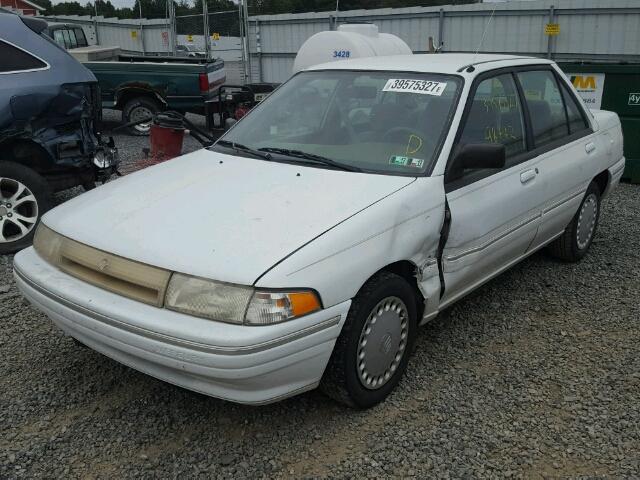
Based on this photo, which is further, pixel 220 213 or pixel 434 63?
pixel 434 63

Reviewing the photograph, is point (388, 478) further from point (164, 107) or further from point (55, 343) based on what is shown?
point (164, 107)

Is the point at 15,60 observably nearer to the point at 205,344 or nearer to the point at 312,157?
the point at 312,157

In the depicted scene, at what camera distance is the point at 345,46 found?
8.52m

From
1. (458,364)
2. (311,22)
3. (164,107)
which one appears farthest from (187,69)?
(458,364)

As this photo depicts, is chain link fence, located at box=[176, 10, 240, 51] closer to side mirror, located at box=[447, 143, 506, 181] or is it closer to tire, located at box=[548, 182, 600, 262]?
tire, located at box=[548, 182, 600, 262]

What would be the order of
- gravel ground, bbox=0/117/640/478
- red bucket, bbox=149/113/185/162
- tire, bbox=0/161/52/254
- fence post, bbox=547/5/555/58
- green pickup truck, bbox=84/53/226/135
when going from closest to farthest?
gravel ground, bbox=0/117/640/478 < tire, bbox=0/161/52/254 < red bucket, bbox=149/113/185/162 < green pickup truck, bbox=84/53/226/135 < fence post, bbox=547/5/555/58

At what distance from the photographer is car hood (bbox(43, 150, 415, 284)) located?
8.66 feet

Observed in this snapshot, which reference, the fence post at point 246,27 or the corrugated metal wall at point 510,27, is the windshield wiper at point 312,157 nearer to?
the corrugated metal wall at point 510,27

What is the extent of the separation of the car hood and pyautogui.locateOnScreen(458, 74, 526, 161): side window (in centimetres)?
70

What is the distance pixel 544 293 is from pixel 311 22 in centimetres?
1155

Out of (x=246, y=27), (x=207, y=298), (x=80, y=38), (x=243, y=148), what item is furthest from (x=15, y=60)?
(x=80, y=38)

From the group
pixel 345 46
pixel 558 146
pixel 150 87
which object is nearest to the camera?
pixel 558 146

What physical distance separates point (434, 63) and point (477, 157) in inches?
36.6

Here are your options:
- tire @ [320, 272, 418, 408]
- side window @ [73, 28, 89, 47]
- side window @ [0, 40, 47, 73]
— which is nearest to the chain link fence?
side window @ [73, 28, 89, 47]
